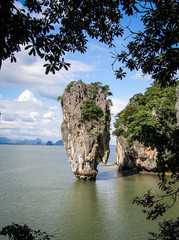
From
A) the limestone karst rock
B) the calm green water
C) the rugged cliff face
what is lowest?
the calm green water

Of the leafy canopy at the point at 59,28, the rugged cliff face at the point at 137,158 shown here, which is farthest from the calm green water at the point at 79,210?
the leafy canopy at the point at 59,28

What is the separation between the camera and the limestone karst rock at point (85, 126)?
2431 centimetres

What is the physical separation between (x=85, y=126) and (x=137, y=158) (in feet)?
43.0

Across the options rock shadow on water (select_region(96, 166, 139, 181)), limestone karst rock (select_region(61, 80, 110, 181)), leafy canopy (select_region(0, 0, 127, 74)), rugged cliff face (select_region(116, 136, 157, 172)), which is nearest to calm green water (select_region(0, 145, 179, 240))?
limestone karst rock (select_region(61, 80, 110, 181))

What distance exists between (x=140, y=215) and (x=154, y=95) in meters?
20.7

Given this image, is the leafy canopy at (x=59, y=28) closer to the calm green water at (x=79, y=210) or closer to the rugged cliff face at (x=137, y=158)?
the calm green water at (x=79, y=210)

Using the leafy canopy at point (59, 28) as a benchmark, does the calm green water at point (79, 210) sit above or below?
below

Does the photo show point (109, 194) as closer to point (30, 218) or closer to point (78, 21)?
point (30, 218)

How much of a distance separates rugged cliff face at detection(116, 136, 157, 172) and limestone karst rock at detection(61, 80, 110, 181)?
674 centimetres

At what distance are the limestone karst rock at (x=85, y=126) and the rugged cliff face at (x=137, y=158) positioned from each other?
22.1ft

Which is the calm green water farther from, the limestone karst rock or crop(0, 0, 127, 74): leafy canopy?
crop(0, 0, 127, 74): leafy canopy

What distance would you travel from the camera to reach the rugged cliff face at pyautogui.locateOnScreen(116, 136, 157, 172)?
29984 millimetres

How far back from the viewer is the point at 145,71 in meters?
4.66

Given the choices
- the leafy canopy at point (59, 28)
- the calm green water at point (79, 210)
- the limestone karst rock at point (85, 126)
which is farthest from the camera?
the limestone karst rock at point (85, 126)
